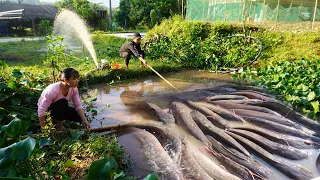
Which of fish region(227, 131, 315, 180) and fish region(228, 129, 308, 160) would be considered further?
fish region(228, 129, 308, 160)

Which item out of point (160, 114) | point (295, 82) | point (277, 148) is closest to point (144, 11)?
point (295, 82)

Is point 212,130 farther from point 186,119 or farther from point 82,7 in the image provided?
point 82,7

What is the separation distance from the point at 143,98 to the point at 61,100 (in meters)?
2.88

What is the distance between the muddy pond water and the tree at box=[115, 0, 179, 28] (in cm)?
1731

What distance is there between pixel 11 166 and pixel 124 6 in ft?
102

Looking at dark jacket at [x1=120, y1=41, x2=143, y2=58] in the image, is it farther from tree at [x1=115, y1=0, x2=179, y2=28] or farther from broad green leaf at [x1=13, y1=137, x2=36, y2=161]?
tree at [x1=115, y1=0, x2=179, y2=28]

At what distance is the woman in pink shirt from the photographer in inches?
Result: 145

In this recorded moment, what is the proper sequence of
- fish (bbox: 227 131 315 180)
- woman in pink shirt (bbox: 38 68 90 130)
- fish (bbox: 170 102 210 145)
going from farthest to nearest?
fish (bbox: 170 102 210 145)
woman in pink shirt (bbox: 38 68 90 130)
fish (bbox: 227 131 315 180)

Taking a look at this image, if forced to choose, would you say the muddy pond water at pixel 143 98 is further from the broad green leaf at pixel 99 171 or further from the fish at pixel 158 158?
the broad green leaf at pixel 99 171

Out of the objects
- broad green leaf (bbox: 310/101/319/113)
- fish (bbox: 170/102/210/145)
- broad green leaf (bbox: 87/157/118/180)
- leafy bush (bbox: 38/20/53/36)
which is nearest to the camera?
broad green leaf (bbox: 87/157/118/180)

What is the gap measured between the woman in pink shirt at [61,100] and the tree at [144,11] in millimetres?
21742

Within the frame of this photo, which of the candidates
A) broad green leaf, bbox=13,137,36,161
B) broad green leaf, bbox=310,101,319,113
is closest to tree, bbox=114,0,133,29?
broad green leaf, bbox=310,101,319,113

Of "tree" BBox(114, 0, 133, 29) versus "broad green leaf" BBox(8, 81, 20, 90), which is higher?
"tree" BBox(114, 0, 133, 29)

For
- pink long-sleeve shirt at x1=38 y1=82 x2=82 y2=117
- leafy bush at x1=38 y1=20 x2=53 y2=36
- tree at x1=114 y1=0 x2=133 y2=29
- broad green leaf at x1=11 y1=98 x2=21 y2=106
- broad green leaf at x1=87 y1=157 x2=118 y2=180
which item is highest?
tree at x1=114 y1=0 x2=133 y2=29
